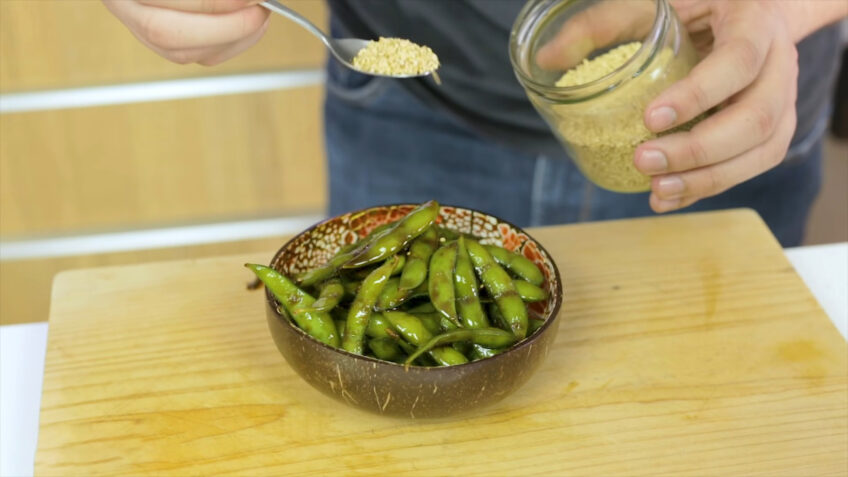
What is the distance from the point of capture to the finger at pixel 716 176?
988 mm

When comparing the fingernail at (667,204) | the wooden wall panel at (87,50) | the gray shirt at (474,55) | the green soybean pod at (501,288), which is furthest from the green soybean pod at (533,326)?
the wooden wall panel at (87,50)

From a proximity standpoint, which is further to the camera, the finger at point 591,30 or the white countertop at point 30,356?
the finger at point 591,30

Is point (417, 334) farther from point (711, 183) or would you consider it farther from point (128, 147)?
point (128, 147)

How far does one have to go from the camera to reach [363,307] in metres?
0.81

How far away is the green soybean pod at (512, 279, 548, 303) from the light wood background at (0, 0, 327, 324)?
1.30 m

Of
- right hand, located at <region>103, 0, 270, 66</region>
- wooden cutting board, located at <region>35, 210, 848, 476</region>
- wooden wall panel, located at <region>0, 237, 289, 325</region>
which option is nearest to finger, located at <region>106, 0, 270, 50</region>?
right hand, located at <region>103, 0, 270, 66</region>

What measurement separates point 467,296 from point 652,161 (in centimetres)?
25

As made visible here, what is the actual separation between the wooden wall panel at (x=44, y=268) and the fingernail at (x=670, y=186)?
4.76ft

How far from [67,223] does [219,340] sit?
1489 millimetres

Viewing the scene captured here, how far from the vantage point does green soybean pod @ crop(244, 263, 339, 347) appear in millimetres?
814

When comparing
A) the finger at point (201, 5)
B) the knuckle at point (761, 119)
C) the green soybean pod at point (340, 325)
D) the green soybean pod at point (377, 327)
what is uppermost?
the finger at point (201, 5)

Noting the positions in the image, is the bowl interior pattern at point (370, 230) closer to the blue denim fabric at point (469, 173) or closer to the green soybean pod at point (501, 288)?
the green soybean pod at point (501, 288)

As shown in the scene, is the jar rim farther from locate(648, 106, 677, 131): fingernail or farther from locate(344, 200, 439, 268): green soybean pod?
locate(344, 200, 439, 268): green soybean pod

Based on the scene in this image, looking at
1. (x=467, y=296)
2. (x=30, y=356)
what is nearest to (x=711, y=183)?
(x=467, y=296)
